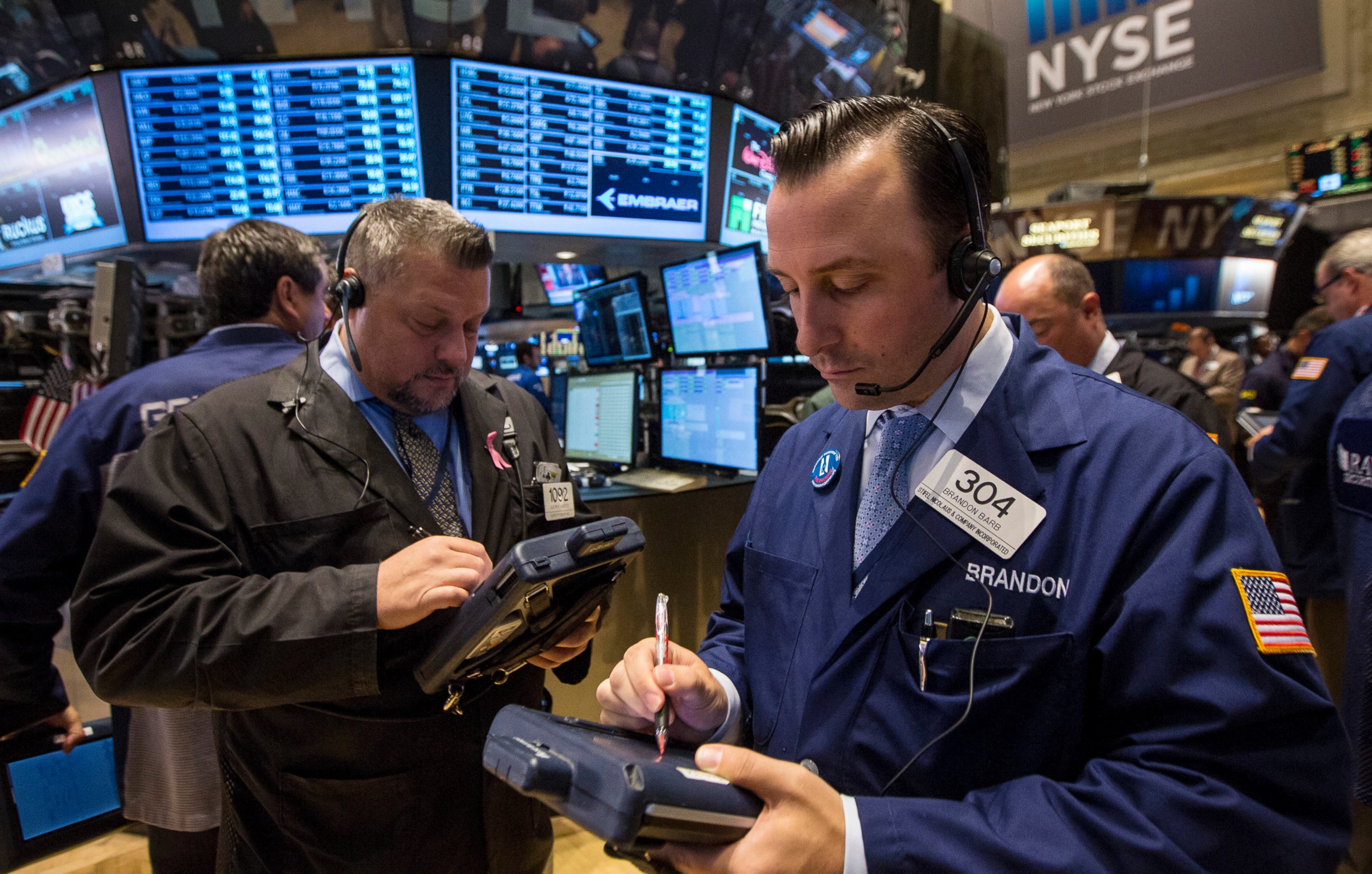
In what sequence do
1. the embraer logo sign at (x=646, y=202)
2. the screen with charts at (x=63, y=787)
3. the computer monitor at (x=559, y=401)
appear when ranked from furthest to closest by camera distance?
the computer monitor at (x=559, y=401)
the embraer logo sign at (x=646, y=202)
the screen with charts at (x=63, y=787)

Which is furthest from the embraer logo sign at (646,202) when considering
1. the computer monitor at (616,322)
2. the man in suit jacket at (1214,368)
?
the man in suit jacket at (1214,368)

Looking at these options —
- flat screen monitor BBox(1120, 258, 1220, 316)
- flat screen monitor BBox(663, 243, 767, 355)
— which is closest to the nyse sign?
flat screen monitor BBox(1120, 258, 1220, 316)

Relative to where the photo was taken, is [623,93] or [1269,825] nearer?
[1269,825]

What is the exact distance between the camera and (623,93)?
3369 millimetres

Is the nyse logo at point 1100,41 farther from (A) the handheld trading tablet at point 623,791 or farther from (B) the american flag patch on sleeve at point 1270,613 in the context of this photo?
(A) the handheld trading tablet at point 623,791

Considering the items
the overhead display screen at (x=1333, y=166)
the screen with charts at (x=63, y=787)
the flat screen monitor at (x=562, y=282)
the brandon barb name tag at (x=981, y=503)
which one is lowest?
the screen with charts at (x=63, y=787)

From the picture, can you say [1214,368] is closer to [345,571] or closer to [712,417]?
[712,417]

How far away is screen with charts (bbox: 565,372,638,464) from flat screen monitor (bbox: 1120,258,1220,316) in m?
9.42

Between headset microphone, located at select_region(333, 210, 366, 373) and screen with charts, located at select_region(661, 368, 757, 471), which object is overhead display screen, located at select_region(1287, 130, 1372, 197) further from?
headset microphone, located at select_region(333, 210, 366, 373)

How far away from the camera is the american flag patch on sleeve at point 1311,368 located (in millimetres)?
2586

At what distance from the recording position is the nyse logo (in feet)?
25.5


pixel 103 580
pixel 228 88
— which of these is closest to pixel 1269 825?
pixel 103 580

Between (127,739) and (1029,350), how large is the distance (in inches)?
104

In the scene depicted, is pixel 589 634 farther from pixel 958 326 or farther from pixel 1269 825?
pixel 1269 825
